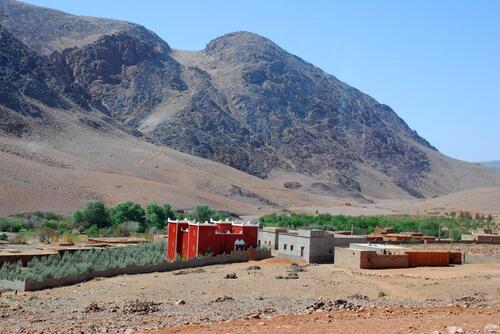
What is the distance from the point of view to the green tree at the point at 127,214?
219ft

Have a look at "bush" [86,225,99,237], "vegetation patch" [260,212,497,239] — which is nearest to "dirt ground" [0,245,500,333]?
"bush" [86,225,99,237]

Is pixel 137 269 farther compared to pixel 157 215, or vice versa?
pixel 157 215

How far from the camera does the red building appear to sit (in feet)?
137

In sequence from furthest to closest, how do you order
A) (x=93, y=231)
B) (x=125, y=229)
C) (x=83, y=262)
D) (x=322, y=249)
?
(x=125, y=229) → (x=93, y=231) → (x=322, y=249) → (x=83, y=262)

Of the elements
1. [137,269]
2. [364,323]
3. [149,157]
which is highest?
[149,157]

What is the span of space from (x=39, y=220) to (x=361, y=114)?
118089 mm

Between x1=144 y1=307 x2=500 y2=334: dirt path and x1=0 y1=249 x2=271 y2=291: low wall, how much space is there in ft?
54.1

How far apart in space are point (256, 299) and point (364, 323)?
421 inches

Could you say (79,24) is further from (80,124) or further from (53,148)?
(53,148)

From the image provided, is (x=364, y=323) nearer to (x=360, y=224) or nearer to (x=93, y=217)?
(x=93, y=217)

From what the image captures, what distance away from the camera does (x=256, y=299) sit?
25.9 m

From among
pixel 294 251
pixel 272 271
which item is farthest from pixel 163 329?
pixel 294 251

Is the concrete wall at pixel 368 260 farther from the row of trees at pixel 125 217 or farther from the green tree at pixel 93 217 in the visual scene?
the green tree at pixel 93 217

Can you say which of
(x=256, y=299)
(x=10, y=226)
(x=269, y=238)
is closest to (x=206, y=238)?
(x=269, y=238)
